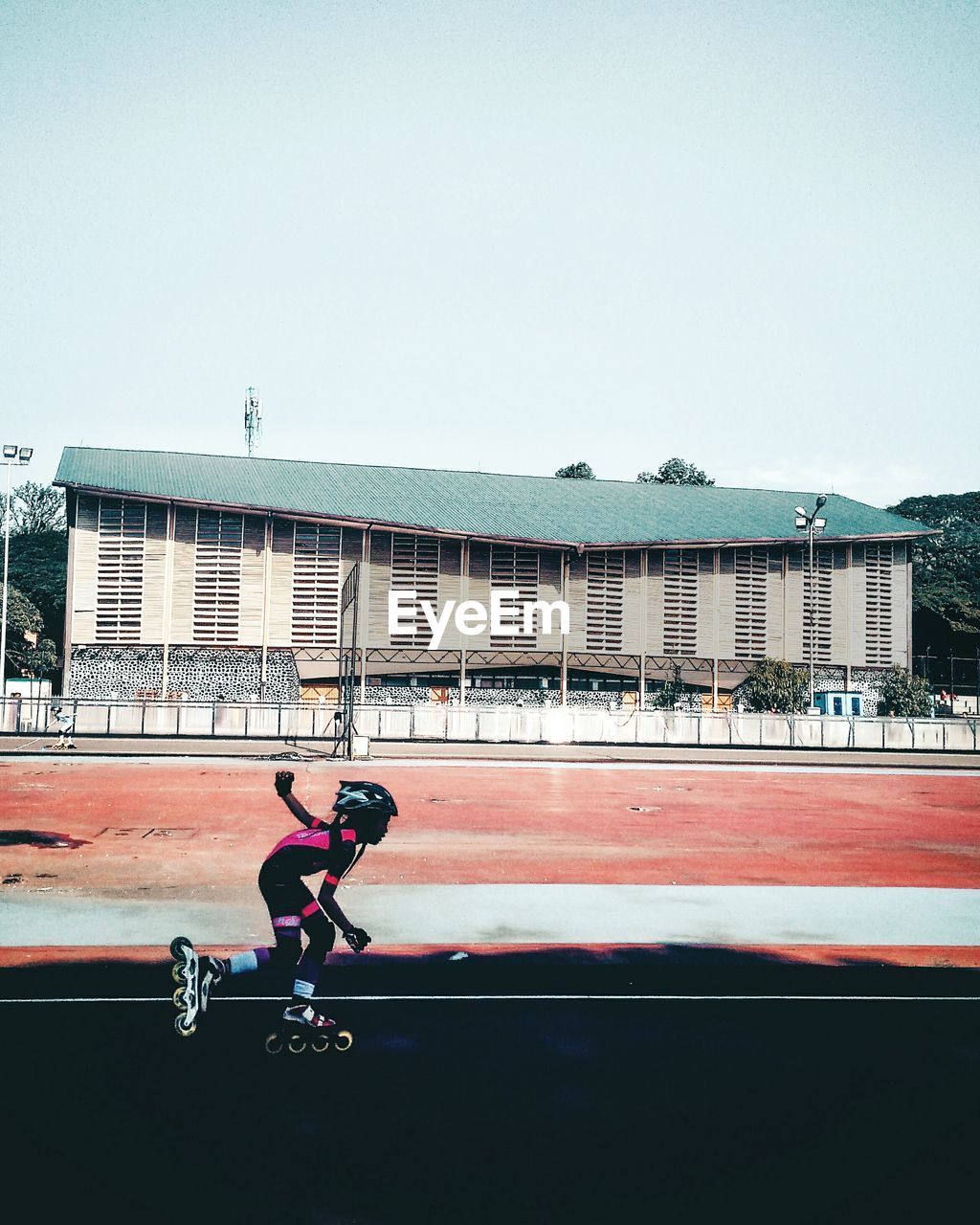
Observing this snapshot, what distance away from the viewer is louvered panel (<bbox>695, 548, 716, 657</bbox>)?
191 ft

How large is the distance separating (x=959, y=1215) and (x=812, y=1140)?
96 cm

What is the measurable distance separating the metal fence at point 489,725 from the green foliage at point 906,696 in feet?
42.4

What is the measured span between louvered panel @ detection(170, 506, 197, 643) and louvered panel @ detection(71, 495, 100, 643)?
3.87 metres

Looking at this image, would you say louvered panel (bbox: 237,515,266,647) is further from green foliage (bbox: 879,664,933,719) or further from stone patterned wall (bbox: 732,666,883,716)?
green foliage (bbox: 879,664,933,719)

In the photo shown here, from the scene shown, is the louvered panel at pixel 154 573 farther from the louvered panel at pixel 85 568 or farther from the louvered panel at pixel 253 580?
the louvered panel at pixel 253 580

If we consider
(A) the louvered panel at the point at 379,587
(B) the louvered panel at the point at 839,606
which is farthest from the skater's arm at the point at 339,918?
(B) the louvered panel at the point at 839,606

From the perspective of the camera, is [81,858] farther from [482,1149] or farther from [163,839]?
[482,1149]

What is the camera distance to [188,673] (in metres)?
51.7

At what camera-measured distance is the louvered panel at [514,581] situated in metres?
55.8

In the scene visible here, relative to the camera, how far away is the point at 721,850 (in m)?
17.2

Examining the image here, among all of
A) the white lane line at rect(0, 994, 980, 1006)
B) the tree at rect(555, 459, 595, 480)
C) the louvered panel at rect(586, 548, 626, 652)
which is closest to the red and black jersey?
the white lane line at rect(0, 994, 980, 1006)

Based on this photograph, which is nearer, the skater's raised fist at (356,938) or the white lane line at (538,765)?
the skater's raised fist at (356,938)

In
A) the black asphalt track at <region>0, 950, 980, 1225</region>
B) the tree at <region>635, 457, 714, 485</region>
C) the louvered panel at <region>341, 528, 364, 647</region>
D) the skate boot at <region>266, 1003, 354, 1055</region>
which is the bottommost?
the black asphalt track at <region>0, 950, 980, 1225</region>

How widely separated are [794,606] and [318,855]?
56.6m
